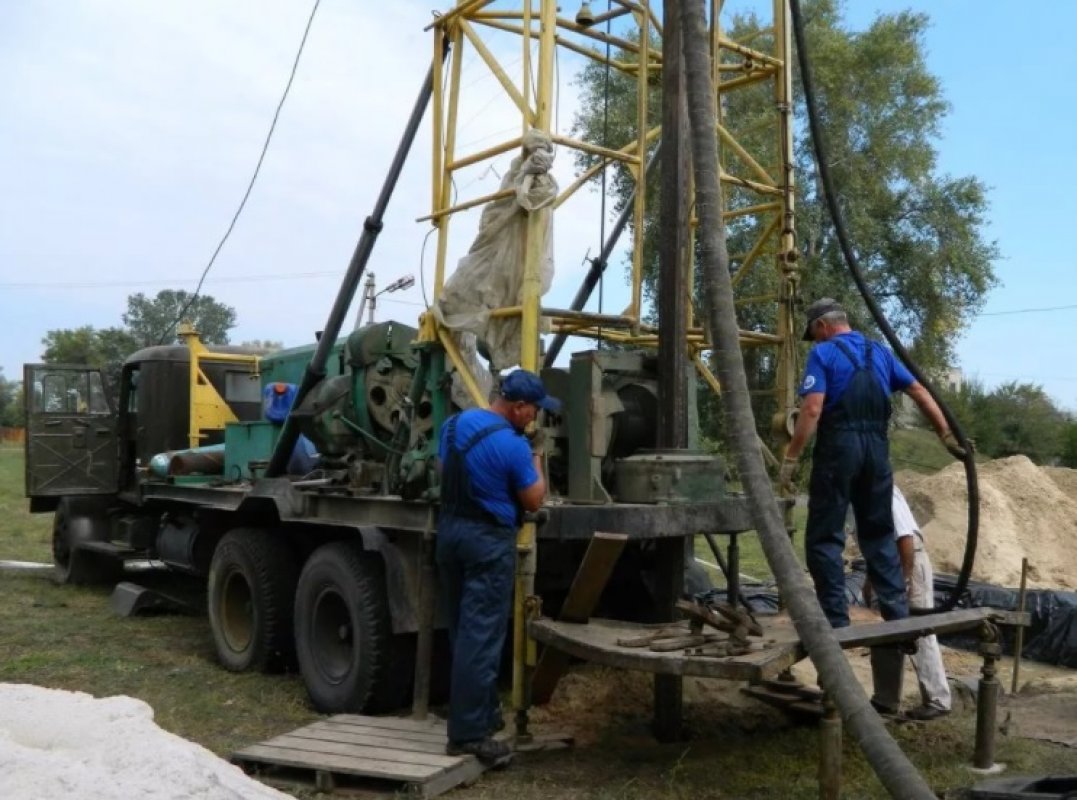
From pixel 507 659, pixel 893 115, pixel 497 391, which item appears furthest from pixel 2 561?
pixel 893 115

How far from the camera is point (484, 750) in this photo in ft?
17.5

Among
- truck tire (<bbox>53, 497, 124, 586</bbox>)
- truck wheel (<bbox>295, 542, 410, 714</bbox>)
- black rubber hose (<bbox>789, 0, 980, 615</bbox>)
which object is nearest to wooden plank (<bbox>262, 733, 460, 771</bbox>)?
truck wheel (<bbox>295, 542, 410, 714</bbox>)

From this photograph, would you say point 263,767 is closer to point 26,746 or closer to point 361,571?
point 361,571

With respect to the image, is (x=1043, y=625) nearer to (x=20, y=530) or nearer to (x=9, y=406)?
(x=20, y=530)

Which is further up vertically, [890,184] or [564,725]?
[890,184]

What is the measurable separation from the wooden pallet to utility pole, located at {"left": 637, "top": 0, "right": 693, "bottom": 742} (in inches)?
49.0

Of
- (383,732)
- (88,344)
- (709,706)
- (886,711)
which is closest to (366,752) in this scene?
(383,732)

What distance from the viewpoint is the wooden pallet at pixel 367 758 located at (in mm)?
5090

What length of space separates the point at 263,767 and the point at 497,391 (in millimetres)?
2293

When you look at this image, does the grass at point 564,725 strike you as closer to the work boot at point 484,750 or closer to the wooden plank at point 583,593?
the work boot at point 484,750

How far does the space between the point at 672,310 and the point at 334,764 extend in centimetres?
280

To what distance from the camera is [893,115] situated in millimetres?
25797

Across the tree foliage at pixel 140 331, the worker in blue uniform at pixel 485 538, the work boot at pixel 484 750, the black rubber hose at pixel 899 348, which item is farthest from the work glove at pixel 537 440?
the tree foliage at pixel 140 331

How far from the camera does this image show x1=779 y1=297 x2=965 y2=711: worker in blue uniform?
5.86 meters
